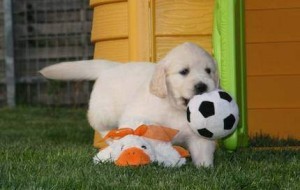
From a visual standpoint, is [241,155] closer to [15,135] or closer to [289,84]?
[289,84]

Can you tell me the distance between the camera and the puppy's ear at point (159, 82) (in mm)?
3812

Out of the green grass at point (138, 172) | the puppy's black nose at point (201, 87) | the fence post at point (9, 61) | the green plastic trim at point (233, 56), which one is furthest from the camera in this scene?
the fence post at point (9, 61)

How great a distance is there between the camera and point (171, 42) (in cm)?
500

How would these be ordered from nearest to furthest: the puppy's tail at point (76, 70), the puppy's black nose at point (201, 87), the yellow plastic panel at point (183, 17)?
the puppy's black nose at point (201, 87), the puppy's tail at point (76, 70), the yellow plastic panel at point (183, 17)

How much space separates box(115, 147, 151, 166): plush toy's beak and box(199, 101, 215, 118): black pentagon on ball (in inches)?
13.1

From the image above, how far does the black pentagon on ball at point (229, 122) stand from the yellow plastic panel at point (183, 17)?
1395 mm

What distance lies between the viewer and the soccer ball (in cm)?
362

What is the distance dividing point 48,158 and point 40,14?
6.28 m

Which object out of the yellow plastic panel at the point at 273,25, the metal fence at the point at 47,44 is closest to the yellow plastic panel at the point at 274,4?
the yellow plastic panel at the point at 273,25

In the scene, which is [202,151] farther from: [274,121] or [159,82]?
[274,121]

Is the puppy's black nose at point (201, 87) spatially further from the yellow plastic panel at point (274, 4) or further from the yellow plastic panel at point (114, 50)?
the yellow plastic panel at point (274, 4)

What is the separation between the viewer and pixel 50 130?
7.18 metres

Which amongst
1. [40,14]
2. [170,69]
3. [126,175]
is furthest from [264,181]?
[40,14]

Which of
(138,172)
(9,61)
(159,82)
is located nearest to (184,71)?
(159,82)
